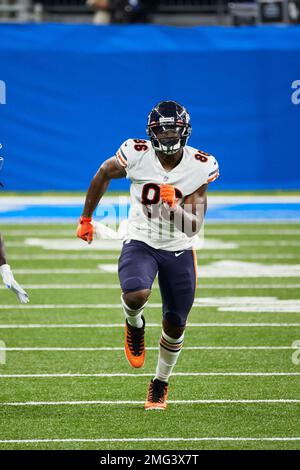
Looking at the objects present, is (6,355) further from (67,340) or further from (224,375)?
(224,375)

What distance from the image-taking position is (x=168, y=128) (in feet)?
19.1

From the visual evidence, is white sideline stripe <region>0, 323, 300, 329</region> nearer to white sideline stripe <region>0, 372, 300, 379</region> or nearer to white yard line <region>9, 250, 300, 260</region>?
white sideline stripe <region>0, 372, 300, 379</region>

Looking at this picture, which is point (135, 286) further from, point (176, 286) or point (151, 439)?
point (151, 439)

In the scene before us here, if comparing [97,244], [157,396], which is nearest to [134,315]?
[157,396]

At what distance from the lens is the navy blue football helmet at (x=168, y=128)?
19.1 feet

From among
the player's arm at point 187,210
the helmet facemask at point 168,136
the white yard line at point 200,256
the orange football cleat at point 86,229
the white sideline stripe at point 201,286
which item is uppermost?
the helmet facemask at point 168,136

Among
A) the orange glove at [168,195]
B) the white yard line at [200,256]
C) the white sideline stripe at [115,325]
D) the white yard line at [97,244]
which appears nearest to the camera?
the orange glove at [168,195]

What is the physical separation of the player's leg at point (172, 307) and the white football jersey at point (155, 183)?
99mm

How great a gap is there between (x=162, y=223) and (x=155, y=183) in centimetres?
22

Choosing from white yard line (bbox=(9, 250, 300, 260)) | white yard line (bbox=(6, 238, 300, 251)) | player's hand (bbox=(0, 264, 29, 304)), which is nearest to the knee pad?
player's hand (bbox=(0, 264, 29, 304))

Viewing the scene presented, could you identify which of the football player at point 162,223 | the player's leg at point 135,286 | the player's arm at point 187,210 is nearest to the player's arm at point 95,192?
the football player at point 162,223

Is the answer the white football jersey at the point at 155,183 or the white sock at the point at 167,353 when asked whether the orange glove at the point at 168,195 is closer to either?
the white football jersey at the point at 155,183
